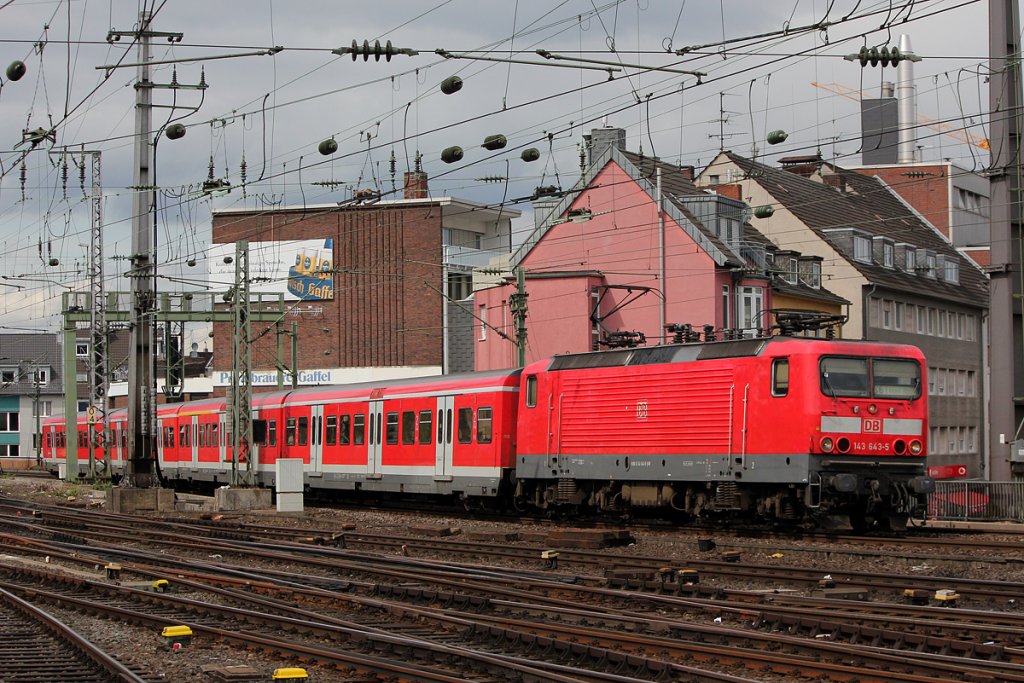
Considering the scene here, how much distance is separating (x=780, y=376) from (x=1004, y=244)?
27.7ft

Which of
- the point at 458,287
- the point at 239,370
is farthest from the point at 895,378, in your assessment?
the point at 458,287

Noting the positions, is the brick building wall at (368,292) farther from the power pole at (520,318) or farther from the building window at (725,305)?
the power pole at (520,318)

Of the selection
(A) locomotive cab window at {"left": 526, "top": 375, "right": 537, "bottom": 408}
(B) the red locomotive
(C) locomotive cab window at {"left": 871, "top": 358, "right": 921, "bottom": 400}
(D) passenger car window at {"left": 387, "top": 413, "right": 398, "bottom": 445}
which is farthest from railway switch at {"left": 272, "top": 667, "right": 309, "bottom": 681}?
(D) passenger car window at {"left": 387, "top": 413, "right": 398, "bottom": 445}

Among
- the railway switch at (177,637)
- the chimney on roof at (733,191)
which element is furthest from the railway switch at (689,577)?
the chimney on roof at (733,191)

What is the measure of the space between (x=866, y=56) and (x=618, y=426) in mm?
9189

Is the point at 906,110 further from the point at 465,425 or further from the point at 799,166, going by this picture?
the point at 465,425

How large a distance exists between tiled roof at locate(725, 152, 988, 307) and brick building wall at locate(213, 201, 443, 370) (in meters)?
22.5

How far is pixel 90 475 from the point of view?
54031mm

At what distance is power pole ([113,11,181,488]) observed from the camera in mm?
33344

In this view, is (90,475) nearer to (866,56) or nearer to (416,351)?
(416,351)

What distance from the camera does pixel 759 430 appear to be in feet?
76.0

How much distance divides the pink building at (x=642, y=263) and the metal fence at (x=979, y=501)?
20471 millimetres

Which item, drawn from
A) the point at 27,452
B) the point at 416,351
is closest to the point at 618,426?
the point at 416,351

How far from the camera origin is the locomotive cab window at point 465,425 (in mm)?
30906
